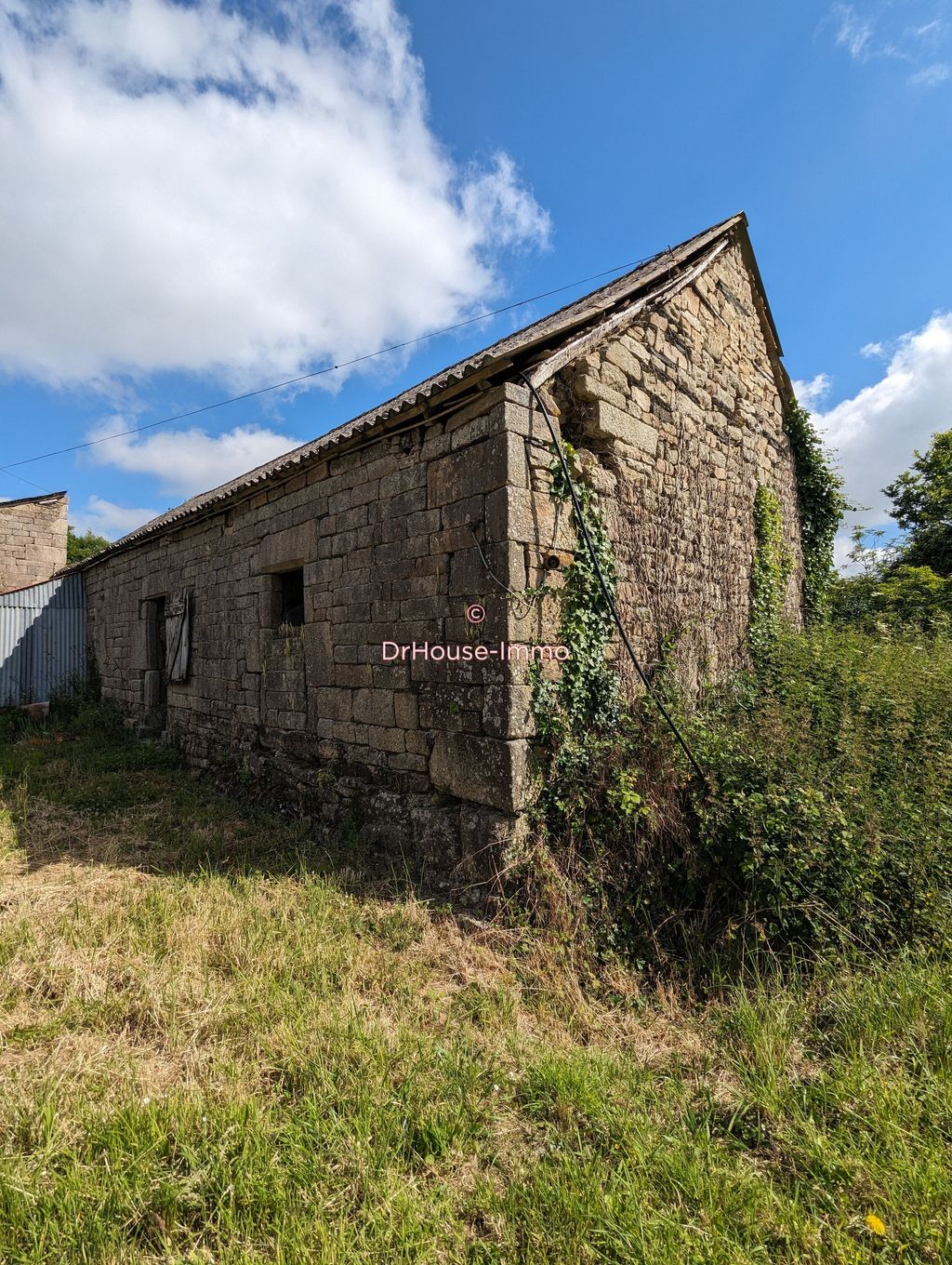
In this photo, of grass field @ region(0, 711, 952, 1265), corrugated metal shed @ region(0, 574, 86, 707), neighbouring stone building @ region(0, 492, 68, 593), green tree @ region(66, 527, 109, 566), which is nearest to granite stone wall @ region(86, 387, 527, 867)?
grass field @ region(0, 711, 952, 1265)

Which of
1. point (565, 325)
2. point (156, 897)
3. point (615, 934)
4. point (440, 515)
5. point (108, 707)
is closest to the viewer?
point (615, 934)

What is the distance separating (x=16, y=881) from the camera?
4195 millimetres

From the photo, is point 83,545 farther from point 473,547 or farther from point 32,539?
point 473,547

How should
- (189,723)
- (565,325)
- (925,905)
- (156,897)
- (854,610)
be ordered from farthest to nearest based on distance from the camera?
(854,610), (189,723), (565,325), (156,897), (925,905)

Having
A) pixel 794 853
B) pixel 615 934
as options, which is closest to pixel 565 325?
pixel 794 853

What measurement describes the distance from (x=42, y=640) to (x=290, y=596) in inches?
338

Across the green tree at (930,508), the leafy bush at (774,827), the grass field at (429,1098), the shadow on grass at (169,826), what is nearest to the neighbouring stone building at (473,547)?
the shadow on grass at (169,826)

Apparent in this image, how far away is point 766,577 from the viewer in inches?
279

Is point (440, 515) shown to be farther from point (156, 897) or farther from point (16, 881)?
point (16, 881)

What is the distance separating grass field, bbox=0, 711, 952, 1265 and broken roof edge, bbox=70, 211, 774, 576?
360cm

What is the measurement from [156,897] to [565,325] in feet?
15.6

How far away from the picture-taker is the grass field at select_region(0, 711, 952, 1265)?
6.04ft

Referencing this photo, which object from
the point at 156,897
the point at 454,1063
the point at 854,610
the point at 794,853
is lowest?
the point at 454,1063

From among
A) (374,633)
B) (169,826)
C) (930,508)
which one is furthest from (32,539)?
(930,508)
